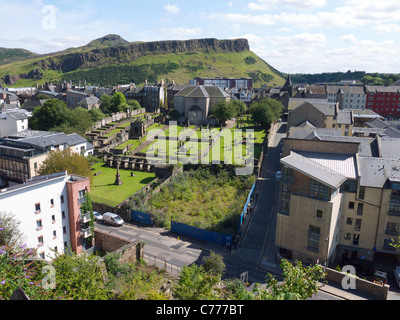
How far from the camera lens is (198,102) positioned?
9644cm

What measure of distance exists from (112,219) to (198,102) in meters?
63.0

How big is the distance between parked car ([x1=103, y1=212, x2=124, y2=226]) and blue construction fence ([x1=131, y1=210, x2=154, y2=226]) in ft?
6.18

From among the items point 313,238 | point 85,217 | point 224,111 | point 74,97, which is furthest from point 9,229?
point 74,97

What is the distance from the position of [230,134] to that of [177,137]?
14.4 m

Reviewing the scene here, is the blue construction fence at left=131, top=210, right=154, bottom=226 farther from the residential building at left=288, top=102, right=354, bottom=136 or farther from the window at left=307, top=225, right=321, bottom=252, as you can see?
the residential building at left=288, top=102, right=354, bottom=136

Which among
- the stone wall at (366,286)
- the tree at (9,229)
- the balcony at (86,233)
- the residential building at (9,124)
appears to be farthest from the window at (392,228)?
the residential building at (9,124)

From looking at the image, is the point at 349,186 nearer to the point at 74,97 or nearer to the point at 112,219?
the point at 112,219

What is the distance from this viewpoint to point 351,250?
32438 millimetres

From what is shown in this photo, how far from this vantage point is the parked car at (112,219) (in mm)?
40156

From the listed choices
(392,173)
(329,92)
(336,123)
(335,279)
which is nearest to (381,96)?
(329,92)

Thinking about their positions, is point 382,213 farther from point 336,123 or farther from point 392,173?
point 336,123

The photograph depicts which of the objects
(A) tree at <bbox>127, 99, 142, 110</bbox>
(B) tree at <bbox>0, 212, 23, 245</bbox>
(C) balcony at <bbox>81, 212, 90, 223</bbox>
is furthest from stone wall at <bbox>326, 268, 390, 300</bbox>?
(A) tree at <bbox>127, 99, 142, 110</bbox>

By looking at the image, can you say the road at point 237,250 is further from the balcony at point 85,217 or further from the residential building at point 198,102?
the residential building at point 198,102

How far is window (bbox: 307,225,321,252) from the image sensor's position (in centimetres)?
2961
